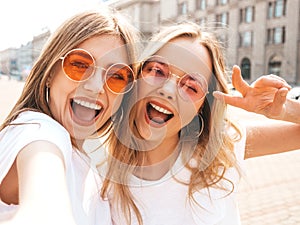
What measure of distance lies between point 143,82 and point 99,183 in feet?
1.62

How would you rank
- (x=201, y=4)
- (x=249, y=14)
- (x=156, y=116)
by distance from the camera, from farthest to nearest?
(x=201, y=4)
(x=249, y=14)
(x=156, y=116)

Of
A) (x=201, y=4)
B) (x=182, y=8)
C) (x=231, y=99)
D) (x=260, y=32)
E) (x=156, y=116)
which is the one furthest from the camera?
(x=182, y=8)

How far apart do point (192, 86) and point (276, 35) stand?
41453 millimetres

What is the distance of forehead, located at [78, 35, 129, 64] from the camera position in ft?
5.05

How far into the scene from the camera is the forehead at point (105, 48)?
5.05 feet

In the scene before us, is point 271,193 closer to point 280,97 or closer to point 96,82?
point 280,97

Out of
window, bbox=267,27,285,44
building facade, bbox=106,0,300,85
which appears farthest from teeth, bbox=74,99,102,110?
window, bbox=267,27,285,44

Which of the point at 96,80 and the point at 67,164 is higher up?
the point at 96,80

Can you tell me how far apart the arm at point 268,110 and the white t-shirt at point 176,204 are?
1.31ft

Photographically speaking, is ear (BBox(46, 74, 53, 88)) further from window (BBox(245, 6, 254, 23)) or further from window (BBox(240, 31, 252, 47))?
window (BBox(245, 6, 254, 23))

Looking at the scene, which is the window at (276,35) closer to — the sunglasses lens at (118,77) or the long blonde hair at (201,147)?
the long blonde hair at (201,147)

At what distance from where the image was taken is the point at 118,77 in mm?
1565

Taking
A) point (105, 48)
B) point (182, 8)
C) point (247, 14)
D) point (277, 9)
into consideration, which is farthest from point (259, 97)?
point (182, 8)

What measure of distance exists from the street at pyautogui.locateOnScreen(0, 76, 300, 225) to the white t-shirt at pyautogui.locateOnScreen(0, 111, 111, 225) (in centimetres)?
207
